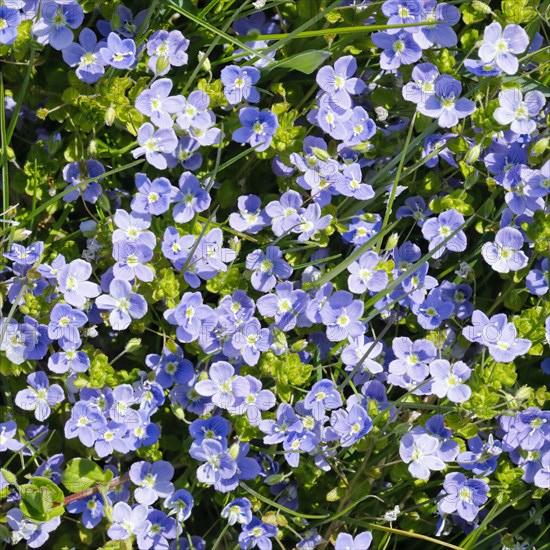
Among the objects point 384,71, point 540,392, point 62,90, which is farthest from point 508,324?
point 62,90

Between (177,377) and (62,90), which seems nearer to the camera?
(177,377)

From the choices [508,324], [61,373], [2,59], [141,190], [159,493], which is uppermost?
[2,59]

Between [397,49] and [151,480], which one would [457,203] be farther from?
[151,480]

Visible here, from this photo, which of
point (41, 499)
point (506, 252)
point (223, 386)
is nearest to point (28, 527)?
point (41, 499)

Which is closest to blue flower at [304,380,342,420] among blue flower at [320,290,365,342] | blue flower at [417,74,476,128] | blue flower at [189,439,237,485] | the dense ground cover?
the dense ground cover

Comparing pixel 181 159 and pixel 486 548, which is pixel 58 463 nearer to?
pixel 181 159

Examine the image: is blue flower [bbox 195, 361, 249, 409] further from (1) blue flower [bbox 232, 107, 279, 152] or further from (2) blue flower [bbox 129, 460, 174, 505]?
(1) blue flower [bbox 232, 107, 279, 152]
